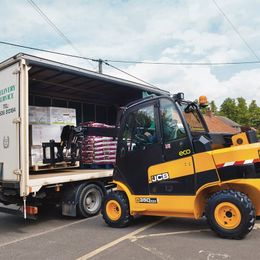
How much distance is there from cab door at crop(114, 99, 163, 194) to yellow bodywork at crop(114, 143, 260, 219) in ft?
0.58

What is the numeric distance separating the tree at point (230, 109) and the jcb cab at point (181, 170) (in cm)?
5527

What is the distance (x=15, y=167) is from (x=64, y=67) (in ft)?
7.55

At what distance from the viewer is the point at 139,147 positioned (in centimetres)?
656

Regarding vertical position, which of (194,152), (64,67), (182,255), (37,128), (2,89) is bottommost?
(182,255)

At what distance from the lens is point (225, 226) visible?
5.47 metres

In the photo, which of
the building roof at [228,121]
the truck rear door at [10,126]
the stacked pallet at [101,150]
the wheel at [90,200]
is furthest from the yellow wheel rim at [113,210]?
the building roof at [228,121]

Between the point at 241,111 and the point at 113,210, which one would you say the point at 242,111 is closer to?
the point at 241,111

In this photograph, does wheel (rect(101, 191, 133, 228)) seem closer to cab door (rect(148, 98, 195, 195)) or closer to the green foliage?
cab door (rect(148, 98, 195, 195))

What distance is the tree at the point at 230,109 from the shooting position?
59.7 meters

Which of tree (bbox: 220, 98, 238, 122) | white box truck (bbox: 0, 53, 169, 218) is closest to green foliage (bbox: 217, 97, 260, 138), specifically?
tree (bbox: 220, 98, 238, 122)

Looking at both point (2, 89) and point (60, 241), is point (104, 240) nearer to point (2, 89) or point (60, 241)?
point (60, 241)

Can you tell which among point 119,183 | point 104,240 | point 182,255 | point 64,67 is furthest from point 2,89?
point 182,255

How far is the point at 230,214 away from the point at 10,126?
4156 mm

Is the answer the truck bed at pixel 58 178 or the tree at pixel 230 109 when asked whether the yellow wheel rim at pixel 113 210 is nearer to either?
the truck bed at pixel 58 178
